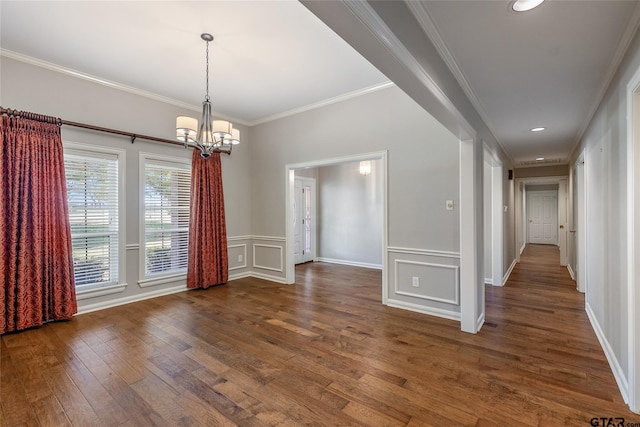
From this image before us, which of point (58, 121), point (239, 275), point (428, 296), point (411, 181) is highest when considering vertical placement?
point (58, 121)

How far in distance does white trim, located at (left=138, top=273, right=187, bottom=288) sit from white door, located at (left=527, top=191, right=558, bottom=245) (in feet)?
42.3

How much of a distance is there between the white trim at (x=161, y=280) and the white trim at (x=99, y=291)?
0.23 m

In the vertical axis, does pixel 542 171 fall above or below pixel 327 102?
below

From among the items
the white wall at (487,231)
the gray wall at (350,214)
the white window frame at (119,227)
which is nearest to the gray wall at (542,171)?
the white wall at (487,231)

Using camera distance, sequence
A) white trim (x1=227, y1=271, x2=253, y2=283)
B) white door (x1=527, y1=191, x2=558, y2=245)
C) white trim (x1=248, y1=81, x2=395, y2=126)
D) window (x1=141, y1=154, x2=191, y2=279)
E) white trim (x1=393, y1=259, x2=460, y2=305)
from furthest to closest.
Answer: white door (x1=527, y1=191, x2=558, y2=245), white trim (x1=227, y1=271, x2=253, y2=283), window (x1=141, y1=154, x2=191, y2=279), white trim (x1=248, y1=81, x2=395, y2=126), white trim (x1=393, y1=259, x2=460, y2=305)

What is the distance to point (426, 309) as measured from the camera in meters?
3.60

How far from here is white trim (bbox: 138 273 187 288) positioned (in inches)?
167

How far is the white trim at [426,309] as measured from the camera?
3.41 meters

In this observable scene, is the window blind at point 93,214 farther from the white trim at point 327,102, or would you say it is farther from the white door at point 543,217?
the white door at point 543,217

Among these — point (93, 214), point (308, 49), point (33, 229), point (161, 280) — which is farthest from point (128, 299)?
point (308, 49)

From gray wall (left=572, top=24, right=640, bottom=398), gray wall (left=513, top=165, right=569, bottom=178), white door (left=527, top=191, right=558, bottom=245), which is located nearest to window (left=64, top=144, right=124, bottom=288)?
gray wall (left=572, top=24, right=640, bottom=398)

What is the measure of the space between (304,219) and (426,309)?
423 centimetres

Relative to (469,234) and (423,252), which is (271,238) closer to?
(423,252)

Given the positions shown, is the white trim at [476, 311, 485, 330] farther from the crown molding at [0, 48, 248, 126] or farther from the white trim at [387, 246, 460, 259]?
the crown molding at [0, 48, 248, 126]
